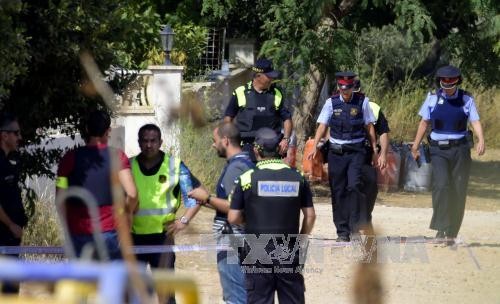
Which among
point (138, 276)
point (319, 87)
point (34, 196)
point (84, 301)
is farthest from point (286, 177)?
point (319, 87)

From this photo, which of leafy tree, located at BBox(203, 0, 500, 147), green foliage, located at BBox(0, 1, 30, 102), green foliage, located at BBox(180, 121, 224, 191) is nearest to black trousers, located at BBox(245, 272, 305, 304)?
green foliage, located at BBox(0, 1, 30, 102)

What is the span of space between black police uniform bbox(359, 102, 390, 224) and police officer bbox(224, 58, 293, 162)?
0.84 meters

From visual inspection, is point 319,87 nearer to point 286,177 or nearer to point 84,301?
point 286,177

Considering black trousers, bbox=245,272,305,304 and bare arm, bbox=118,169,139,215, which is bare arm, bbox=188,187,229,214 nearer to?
bare arm, bbox=118,169,139,215

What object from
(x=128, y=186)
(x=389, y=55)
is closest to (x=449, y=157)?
(x=128, y=186)

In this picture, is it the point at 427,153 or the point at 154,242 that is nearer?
the point at 154,242

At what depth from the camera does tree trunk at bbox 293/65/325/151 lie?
17562mm

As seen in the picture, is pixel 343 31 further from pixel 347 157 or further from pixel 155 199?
pixel 155 199

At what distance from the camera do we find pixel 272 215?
6.82 meters

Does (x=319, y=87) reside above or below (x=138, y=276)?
below

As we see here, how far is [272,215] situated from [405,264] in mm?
3902

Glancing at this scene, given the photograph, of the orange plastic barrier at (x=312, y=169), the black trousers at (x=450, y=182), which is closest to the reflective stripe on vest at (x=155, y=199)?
the black trousers at (x=450, y=182)

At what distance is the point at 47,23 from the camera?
7.86m

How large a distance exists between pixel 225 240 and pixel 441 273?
11.0 ft
